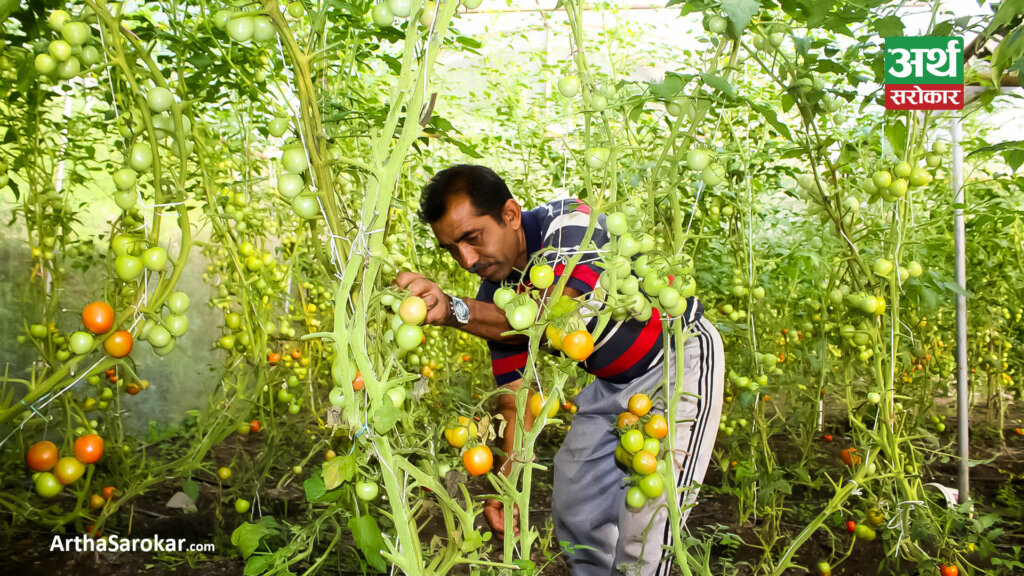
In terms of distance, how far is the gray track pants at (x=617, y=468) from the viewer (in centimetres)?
164

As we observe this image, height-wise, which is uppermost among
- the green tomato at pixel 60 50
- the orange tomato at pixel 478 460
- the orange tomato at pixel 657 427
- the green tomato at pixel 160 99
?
the green tomato at pixel 60 50

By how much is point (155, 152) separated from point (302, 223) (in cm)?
72

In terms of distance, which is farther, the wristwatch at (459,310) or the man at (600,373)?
the man at (600,373)

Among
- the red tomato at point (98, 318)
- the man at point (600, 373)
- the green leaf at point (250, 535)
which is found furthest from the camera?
the man at point (600, 373)

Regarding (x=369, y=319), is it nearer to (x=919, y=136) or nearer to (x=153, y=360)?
(x=919, y=136)

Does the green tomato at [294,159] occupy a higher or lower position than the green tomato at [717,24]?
lower

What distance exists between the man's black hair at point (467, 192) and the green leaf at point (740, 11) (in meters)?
0.77

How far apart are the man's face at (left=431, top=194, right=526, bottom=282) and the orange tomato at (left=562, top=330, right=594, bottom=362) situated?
74cm

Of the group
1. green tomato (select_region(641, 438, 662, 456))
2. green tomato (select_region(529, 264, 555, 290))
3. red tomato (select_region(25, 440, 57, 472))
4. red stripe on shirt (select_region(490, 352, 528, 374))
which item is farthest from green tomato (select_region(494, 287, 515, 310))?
red stripe on shirt (select_region(490, 352, 528, 374))

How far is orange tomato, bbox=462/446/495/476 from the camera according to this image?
0.89 meters

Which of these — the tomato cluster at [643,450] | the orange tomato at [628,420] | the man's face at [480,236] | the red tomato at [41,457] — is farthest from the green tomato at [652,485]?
the red tomato at [41,457]

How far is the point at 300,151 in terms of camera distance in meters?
0.78

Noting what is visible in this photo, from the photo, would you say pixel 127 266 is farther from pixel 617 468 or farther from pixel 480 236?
pixel 617 468

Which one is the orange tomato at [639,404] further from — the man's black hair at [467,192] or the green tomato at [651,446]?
the man's black hair at [467,192]
